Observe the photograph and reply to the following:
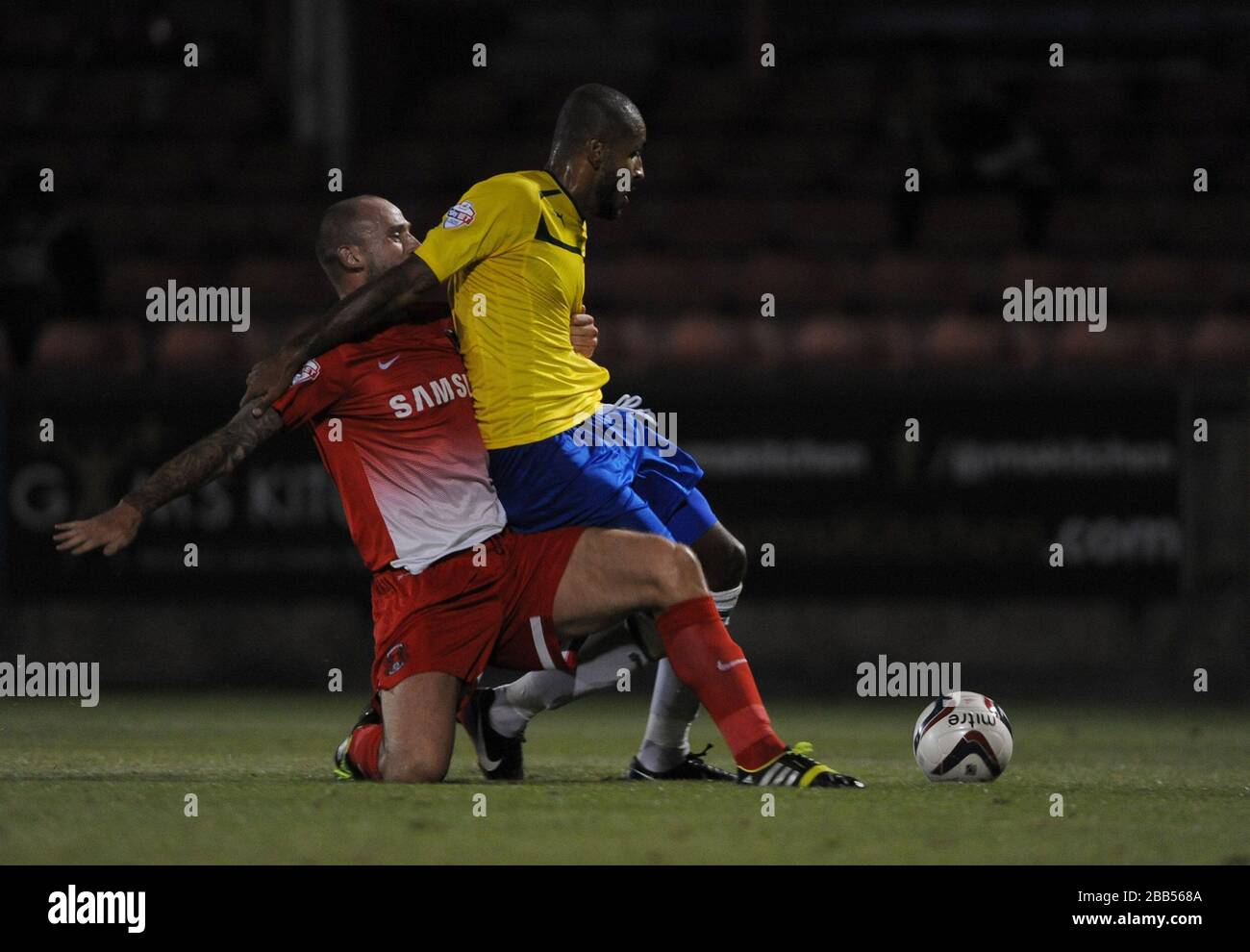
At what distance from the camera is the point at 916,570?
35.9 ft

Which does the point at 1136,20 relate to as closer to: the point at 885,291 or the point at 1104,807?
the point at 885,291

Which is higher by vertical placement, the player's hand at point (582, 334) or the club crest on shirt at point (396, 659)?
the player's hand at point (582, 334)

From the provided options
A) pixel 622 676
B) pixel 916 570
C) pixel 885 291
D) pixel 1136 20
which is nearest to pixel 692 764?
pixel 622 676

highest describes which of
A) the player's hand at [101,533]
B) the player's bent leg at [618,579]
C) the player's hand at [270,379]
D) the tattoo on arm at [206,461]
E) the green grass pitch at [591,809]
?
the player's hand at [270,379]

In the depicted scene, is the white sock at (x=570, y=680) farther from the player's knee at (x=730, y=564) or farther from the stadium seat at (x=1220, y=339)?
the stadium seat at (x=1220, y=339)

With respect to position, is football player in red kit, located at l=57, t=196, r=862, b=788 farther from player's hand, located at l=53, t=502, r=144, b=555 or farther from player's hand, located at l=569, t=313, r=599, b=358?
player's hand, located at l=569, t=313, r=599, b=358

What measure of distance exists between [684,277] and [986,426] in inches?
124

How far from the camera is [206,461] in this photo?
5707 mm

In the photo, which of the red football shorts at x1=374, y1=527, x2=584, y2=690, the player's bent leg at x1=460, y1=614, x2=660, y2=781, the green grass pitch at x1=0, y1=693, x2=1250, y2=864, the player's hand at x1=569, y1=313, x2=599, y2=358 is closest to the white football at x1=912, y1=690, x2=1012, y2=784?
the green grass pitch at x1=0, y1=693, x2=1250, y2=864

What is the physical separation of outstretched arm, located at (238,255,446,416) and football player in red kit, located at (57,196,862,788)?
6.0 inches

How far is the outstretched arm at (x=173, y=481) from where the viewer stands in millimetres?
5410

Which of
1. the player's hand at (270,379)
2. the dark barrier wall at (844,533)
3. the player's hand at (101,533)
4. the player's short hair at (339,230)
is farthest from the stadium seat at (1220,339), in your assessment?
the player's hand at (101,533)

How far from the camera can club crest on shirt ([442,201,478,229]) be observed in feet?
19.3

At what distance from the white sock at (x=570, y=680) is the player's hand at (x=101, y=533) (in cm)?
142
